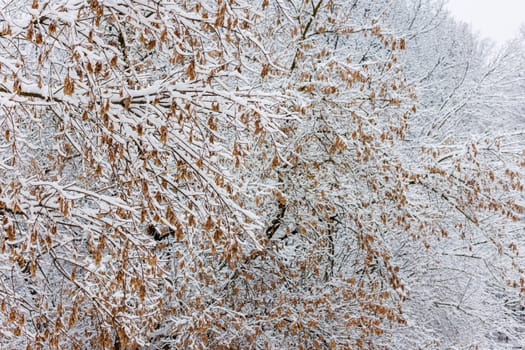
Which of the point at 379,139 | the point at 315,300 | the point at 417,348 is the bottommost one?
the point at 417,348

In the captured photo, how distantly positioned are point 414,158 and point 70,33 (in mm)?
5060

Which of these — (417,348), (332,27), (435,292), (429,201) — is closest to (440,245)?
(435,292)

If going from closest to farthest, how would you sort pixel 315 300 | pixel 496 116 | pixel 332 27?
pixel 315 300 → pixel 332 27 → pixel 496 116

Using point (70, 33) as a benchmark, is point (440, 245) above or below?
below

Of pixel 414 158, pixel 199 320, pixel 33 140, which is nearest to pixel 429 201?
pixel 414 158

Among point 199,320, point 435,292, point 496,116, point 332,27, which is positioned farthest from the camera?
point 496,116

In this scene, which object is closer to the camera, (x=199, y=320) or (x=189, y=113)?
(x=189, y=113)

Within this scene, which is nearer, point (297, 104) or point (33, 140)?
point (297, 104)

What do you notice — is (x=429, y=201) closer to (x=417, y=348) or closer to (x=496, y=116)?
(x=417, y=348)

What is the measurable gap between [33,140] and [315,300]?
3592mm

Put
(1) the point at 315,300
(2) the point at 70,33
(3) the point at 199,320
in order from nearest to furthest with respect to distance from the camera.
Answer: (2) the point at 70,33
(3) the point at 199,320
(1) the point at 315,300

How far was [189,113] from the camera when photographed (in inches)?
131

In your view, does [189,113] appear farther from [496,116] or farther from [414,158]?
[496,116]

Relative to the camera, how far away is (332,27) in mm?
6711
